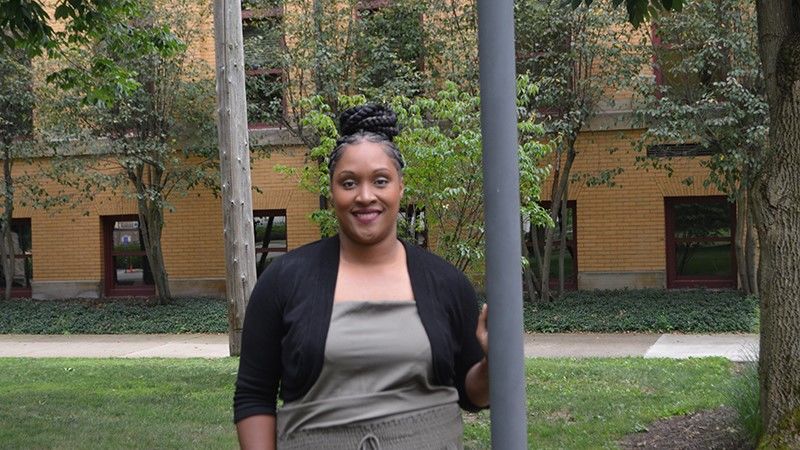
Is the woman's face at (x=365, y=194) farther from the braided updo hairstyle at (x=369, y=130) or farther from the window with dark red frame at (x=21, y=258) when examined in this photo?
the window with dark red frame at (x=21, y=258)

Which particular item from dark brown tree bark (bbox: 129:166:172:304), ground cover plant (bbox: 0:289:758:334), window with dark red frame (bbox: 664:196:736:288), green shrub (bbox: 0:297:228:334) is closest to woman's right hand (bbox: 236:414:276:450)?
ground cover plant (bbox: 0:289:758:334)

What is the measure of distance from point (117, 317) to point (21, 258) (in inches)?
181

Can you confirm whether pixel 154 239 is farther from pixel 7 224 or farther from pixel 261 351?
pixel 261 351

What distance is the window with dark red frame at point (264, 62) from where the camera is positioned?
1819 cm

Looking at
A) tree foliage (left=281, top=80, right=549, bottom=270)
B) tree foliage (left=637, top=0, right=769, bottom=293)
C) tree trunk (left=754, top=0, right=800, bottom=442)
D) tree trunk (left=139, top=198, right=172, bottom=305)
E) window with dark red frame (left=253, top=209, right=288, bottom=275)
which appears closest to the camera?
tree trunk (left=754, top=0, right=800, bottom=442)

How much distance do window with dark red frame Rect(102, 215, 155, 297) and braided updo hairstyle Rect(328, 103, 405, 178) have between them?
754 inches

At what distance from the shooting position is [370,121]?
9.56 feet

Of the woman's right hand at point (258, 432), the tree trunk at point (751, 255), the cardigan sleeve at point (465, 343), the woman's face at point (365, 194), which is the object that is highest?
the woman's face at point (365, 194)

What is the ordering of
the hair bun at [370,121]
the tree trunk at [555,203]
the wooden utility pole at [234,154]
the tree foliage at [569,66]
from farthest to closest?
the tree trunk at [555,203] → the tree foliage at [569,66] → the wooden utility pole at [234,154] → the hair bun at [370,121]

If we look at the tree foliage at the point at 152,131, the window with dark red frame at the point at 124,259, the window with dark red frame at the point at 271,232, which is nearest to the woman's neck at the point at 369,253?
the tree foliage at the point at 152,131

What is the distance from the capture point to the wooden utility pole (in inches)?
439

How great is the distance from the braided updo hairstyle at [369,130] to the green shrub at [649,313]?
42.4 feet

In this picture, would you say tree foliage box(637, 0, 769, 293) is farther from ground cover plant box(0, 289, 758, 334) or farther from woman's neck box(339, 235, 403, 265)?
woman's neck box(339, 235, 403, 265)

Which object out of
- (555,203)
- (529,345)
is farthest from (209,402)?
(555,203)
